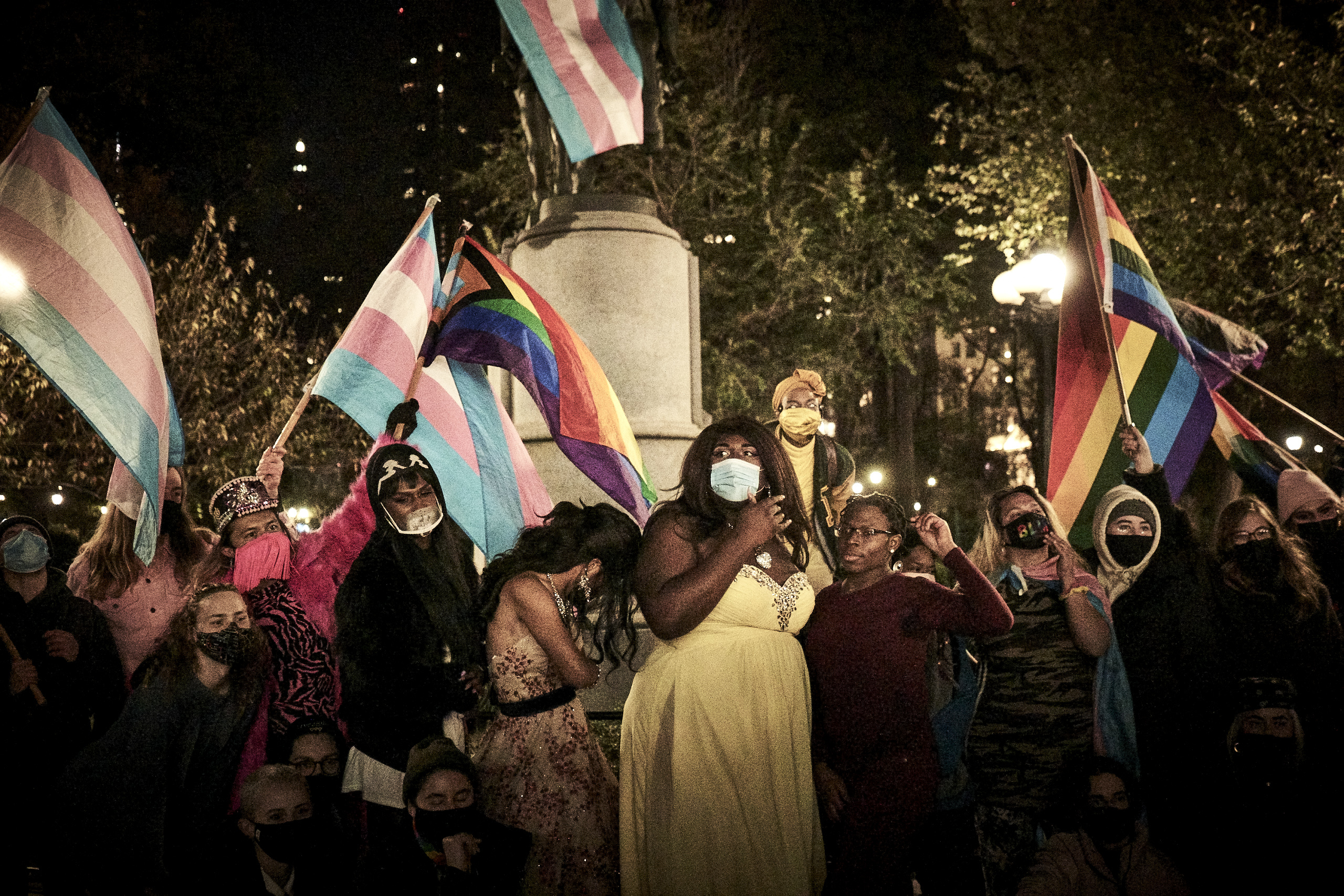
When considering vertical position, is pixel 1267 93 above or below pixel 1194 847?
above

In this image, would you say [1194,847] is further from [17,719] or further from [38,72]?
[38,72]

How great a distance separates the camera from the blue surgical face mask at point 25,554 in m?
5.11

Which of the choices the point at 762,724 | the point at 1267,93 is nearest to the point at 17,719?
the point at 762,724

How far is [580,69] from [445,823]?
5.19 m

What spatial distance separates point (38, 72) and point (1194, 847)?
21399 mm

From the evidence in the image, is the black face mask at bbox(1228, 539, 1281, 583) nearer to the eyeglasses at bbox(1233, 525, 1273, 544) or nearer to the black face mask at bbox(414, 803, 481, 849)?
the eyeglasses at bbox(1233, 525, 1273, 544)

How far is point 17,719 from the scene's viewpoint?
16.0ft

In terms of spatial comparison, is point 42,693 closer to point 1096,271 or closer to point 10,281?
point 10,281

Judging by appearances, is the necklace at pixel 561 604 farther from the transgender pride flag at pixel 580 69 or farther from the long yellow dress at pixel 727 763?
the transgender pride flag at pixel 580 69

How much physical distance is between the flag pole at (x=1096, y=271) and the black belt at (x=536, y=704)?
2.93m

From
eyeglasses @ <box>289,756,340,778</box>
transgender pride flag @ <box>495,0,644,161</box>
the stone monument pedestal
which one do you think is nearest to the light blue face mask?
eyeglasses @ <box>289,756,340,778</box>

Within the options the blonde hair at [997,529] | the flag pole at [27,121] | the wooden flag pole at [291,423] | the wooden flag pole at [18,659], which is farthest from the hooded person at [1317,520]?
the flag pole at [27,121]

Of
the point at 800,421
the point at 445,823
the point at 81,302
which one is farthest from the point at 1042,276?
the point at 445,823

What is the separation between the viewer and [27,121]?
4930mm
